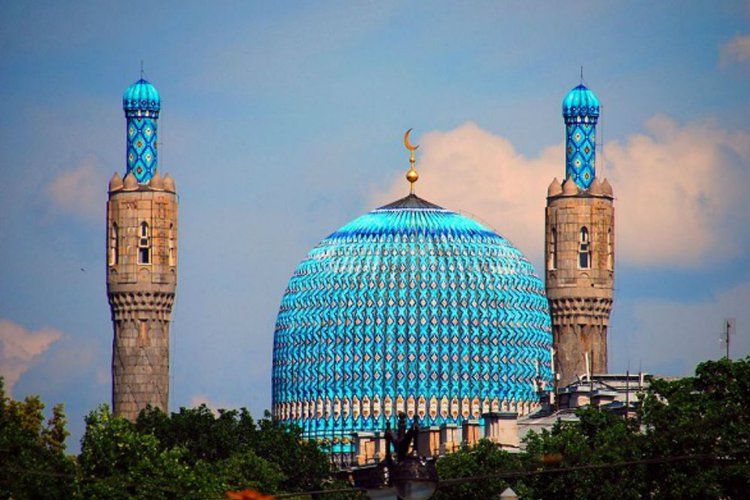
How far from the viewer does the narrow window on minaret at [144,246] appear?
14075 cm

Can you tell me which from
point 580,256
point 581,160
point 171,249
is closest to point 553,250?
point 580,256

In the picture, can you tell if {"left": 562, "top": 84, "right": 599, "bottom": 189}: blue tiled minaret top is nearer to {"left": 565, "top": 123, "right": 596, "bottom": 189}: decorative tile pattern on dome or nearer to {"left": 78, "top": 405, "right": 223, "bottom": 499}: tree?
{"left": 565, "top": 123, "right": 596, "bottom": 189}: decorative tile pattern on dome

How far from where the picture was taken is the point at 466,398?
479 ft

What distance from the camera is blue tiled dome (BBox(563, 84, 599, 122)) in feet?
456

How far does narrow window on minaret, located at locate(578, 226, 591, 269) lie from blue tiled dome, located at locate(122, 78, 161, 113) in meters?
22.7

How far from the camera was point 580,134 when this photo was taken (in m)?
140

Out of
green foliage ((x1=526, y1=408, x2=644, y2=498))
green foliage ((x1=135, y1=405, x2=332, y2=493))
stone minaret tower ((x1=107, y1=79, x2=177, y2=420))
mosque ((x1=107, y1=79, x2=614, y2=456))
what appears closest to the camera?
green foliage ((x1=526, y1=408, x2=644, y2=498))

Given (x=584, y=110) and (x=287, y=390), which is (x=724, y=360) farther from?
(x=287, y=390)

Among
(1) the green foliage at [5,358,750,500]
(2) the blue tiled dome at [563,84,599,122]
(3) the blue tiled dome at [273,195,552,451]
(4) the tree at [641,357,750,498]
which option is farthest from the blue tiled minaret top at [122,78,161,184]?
(4) the tree at [641,357,750,498]

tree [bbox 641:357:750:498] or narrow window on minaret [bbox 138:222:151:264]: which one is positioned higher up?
narrow window on minaret [bbox 138:222:151:264]

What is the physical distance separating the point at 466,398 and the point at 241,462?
4451 cm

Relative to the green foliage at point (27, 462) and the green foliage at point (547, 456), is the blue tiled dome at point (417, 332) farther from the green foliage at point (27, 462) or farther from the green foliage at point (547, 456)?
the green foliage at point (27, 462)

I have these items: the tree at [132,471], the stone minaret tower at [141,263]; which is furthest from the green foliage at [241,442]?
the stone minaret tower at [141,263]

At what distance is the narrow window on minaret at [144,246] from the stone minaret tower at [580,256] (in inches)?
810
